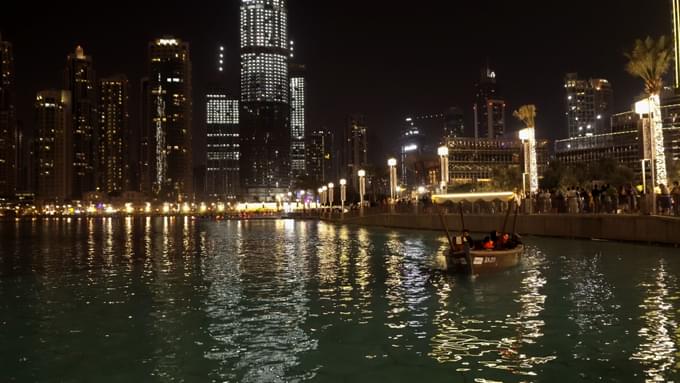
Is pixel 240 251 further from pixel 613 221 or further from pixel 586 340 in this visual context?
pixel 586 340

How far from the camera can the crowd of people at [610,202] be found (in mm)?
32406

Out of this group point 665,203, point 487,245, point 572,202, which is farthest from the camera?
point 572,202

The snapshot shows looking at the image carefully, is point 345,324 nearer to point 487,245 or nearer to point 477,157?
point 487,245

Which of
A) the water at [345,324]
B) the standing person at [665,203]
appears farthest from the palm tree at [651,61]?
the water at [345,324]

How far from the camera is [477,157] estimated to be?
16500 centimetres

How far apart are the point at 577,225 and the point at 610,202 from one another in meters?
3.48

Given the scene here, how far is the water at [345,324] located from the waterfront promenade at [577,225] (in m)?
5.71

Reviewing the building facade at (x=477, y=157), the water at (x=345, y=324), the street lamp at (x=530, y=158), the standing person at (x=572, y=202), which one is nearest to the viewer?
the water at (x=345, y=324)

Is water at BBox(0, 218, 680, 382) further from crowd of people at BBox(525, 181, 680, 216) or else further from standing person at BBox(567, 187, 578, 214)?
standing person at BBox(567, 187, 578, 214)

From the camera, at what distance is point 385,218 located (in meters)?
71.6

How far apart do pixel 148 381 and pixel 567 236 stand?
35.9 meters

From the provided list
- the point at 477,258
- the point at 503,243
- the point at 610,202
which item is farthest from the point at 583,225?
Answer: the point at 477,258

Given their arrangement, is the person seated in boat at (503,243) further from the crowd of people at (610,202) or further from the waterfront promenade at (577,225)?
the waterfront promenade at (577,225)

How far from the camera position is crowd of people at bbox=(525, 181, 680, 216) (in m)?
32.4
